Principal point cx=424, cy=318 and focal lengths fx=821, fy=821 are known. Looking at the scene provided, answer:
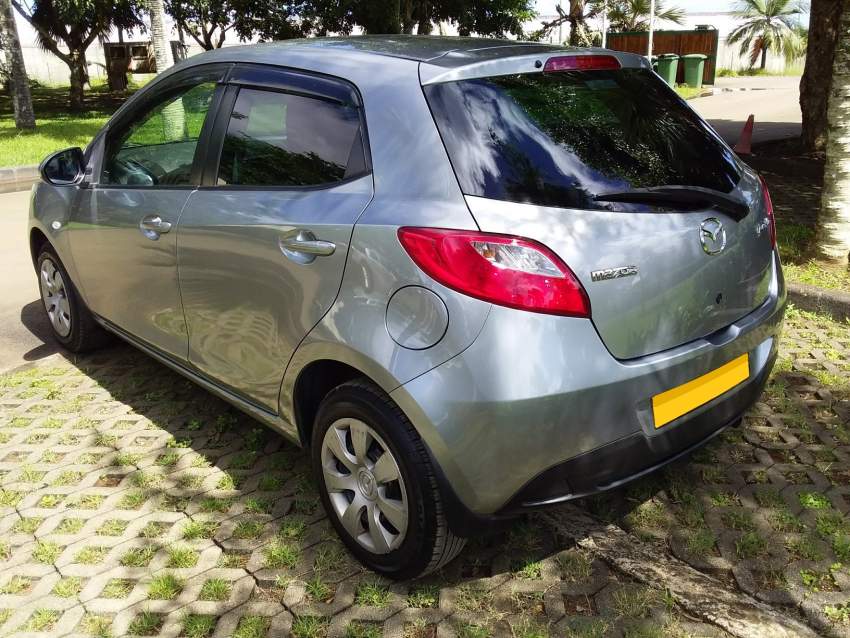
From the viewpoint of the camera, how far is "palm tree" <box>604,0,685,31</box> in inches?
1538

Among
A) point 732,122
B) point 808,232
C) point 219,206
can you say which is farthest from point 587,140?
point 732,122

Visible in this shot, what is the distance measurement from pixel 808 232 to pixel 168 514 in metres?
5.65

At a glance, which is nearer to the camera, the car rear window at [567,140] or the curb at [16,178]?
the car rear window at [567,140]

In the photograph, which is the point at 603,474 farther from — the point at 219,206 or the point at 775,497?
the point at 219,206

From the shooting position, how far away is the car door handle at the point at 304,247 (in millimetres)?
2723

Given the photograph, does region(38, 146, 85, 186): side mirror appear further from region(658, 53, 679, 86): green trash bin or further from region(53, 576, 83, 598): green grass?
region(658, 53, 679, 86): green trash bin

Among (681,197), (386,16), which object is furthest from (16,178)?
(386,16)

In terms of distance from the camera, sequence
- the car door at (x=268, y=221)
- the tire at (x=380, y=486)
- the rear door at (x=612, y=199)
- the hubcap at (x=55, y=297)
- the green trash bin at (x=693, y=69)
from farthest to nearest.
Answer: the green trash bin at (x=693, y=69)
the hubcap at (x=55, y=297)
the car door at (x=268, y=221)
the tire at (x=380, y=486)
the rear door at (x=612, y=199)

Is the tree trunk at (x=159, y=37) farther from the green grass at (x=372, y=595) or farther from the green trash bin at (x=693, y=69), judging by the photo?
the green trash bin at (x=693, y=69)

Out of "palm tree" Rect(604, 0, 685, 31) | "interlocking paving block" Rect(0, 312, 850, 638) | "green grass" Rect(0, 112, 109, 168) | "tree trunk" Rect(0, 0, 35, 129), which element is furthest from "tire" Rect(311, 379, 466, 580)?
"palm tree" Rect(604, 0, 685, 31)

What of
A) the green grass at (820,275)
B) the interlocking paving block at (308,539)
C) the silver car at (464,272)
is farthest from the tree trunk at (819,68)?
the silver car at (464,272)

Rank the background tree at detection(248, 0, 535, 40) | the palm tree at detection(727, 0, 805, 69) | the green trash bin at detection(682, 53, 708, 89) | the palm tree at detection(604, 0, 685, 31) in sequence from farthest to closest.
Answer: the palm tree at detection(727, 0, 805, 69) → the palm tree at detection(604, 0, 685, 31) → the green trash bin at detection(682, 53, 708, 89) → the background tree at detection(248, 0, 535, 40)

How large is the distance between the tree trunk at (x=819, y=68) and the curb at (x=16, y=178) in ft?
33.7

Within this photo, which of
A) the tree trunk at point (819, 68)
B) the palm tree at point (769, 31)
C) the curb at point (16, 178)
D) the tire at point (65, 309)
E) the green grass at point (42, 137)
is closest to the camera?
the tire at point (65, 309)
